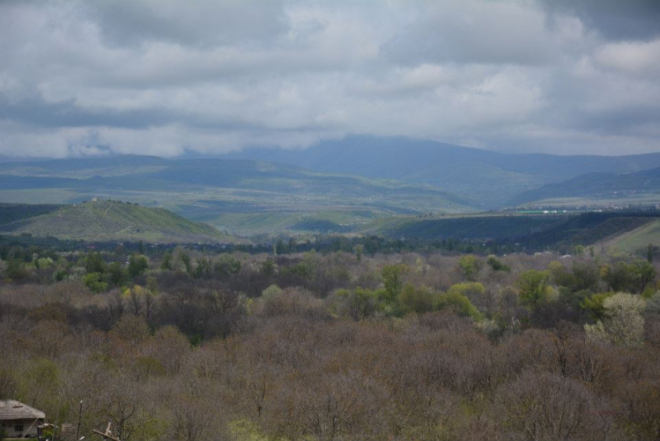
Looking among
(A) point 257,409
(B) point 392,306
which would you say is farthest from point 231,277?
(A) point 257,409

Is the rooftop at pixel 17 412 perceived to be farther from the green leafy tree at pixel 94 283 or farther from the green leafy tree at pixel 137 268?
the green leafy tree at pixel 137 268

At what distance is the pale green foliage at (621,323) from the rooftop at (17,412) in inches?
2021

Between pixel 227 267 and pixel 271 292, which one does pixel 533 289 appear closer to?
pixel 271 292

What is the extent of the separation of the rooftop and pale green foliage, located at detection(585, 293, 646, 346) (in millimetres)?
51321

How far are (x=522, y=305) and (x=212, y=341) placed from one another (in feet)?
145

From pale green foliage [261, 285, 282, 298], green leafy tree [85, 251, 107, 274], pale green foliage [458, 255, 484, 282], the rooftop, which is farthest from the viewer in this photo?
pale green foliage [458, 255, 484, 282]

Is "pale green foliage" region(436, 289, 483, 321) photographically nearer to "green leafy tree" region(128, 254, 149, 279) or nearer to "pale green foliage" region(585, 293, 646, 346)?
"pale green foliage" region(585, 293, 646, 346)

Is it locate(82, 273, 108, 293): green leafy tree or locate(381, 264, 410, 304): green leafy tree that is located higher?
locate(381, 264, 410, 304): green leafy tree

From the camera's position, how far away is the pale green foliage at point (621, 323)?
76.8 metres

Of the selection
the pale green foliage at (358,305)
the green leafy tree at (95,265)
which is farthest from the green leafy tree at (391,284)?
the green leafy tree at (95,265)

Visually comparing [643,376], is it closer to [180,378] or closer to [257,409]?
[257,409]

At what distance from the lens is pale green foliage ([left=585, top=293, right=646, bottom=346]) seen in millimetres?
76844

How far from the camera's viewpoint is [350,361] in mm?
65812

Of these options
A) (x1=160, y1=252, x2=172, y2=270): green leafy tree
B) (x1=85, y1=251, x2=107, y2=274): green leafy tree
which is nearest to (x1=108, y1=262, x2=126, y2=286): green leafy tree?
(x1=85, y1=251, x2=107, y2=274): green leafy tree
